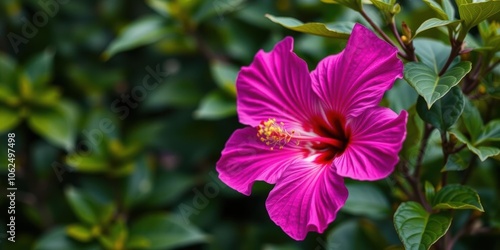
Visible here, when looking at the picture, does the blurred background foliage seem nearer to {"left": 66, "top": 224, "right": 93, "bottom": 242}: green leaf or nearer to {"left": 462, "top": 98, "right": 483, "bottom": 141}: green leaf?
{"left": 66, "top": 224, "right": 93, "bottom": 242}: green leaf

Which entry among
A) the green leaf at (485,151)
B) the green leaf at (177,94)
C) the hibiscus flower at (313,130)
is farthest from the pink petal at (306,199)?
the green leaf at (177,94)

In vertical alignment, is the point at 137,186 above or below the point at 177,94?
below

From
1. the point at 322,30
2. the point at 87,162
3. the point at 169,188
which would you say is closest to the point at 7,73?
the point at 87,162

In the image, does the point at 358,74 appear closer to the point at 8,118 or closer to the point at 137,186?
the point at 137,186

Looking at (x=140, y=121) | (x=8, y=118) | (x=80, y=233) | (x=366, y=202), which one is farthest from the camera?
(x=140, y=121)

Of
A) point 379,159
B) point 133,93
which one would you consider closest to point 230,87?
point 133,93

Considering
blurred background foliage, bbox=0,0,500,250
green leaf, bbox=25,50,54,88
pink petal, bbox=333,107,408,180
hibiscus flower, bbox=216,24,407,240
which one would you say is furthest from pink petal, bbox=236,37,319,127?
green leaf, bbox=25,50,54,88

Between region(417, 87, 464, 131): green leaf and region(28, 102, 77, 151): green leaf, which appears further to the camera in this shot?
region(28, 102, 77, 151): green leaf
